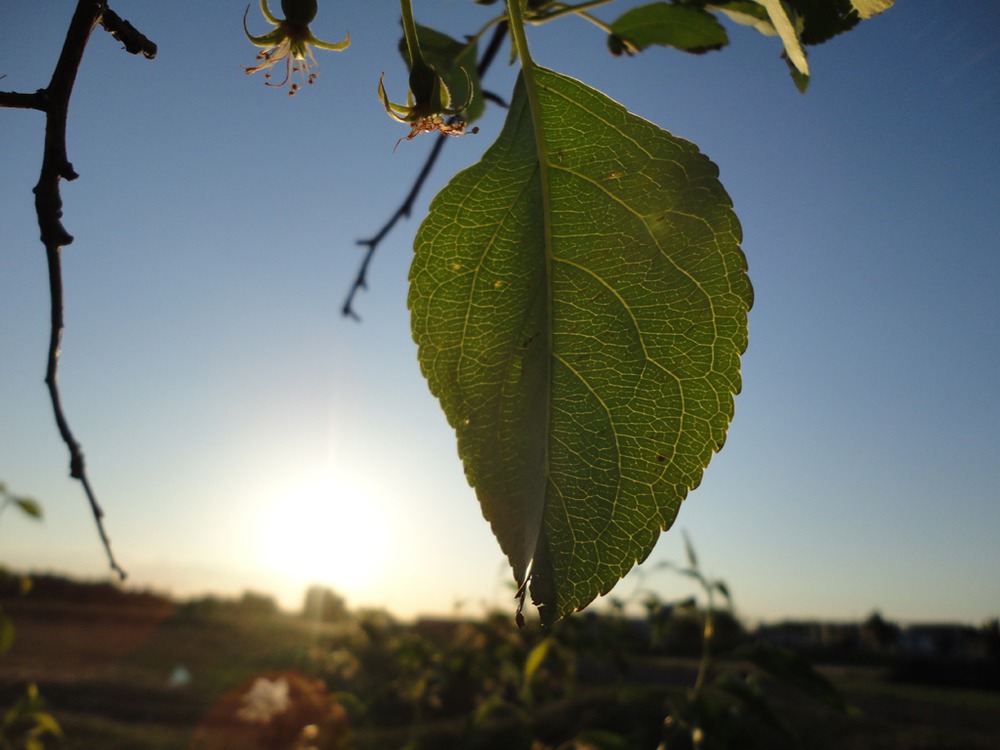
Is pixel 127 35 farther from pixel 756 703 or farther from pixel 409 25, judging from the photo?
pixel 756 703

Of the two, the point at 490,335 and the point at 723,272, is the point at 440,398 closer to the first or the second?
the point at 490,335

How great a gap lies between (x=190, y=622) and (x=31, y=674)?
5.03 metres

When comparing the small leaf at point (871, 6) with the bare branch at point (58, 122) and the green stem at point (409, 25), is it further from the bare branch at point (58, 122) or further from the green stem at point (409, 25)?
the bare branch at point (58, 122)

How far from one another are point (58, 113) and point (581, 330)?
0.28m

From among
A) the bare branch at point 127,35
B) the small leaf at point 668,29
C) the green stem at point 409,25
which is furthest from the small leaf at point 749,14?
the bare branch at point 127,35

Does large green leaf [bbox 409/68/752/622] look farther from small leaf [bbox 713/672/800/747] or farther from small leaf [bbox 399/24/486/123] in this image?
small leaf [bbox 713/672/800/747]

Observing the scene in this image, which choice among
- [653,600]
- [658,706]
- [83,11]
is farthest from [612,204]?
[658,706]

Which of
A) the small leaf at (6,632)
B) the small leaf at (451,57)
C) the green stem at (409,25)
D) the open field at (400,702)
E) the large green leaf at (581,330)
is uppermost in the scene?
the small leaf at (451,57)

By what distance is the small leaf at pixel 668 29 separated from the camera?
0.74 metres

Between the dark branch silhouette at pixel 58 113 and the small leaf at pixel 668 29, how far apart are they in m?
0.50

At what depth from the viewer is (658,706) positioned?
12.4 feet

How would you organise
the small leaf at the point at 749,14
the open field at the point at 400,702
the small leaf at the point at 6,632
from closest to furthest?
the small leaf at the point at 749,14 → the small leaf at the point at 6,632 → the open field at the point at 400,702

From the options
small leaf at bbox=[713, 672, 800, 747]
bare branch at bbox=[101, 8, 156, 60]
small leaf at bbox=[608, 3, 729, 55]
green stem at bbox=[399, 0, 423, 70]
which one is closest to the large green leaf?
green stem at bbox=[399, 0, 423, 70]

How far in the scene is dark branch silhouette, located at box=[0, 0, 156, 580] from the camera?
1.15 feet
